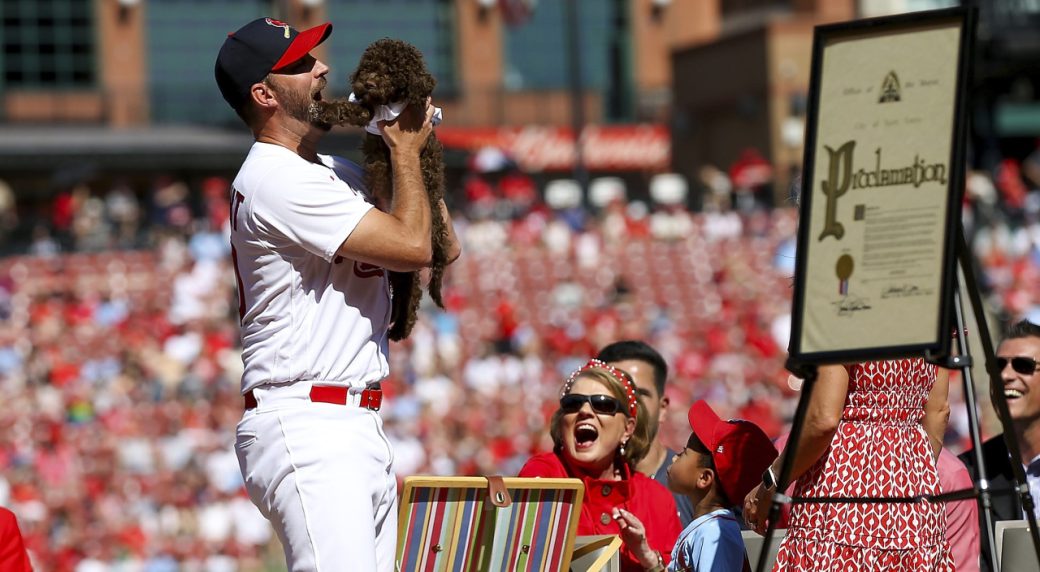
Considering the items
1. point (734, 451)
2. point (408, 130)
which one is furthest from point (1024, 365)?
point (408, 130)

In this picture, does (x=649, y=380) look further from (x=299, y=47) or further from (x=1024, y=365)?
(x=299, y=47)

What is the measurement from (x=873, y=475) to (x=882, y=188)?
29.1 inches

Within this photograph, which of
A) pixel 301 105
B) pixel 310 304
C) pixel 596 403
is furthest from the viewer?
pixel 596 403

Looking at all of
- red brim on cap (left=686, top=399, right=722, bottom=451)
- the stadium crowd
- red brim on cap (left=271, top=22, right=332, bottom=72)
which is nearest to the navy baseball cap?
red brim on cap (left=271, top=22, right=332, bottom=72)

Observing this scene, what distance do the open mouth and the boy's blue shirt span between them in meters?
0.66

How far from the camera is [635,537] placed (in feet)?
15.8

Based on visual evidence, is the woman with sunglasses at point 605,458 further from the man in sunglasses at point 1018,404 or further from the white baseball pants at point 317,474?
the white baseball pants at point 317,474

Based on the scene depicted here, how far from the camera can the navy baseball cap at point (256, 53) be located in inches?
154

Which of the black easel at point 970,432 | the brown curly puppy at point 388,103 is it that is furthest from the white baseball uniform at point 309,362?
the black easel at point 970,432

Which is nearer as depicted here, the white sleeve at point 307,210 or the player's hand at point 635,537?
the white sleeve at point 307,210

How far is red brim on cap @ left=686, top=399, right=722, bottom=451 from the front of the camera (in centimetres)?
476

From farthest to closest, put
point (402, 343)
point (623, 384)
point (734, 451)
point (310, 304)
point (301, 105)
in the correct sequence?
point (402, 343)
point (623, 384)
point (734, 451)
point (301, 105)
point (310, 304)

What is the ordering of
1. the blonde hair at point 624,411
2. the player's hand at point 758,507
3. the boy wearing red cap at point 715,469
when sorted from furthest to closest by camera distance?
the blonde hair at point 624,411 < the boy wearing red cap at point 715,469 < the player's hand at point 758,507

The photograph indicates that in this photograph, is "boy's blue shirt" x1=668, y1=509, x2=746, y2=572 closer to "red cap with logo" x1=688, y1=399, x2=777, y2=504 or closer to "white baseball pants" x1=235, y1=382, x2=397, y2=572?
"red cap with logo" x1=688, y1=399, x2=777, y2=504
